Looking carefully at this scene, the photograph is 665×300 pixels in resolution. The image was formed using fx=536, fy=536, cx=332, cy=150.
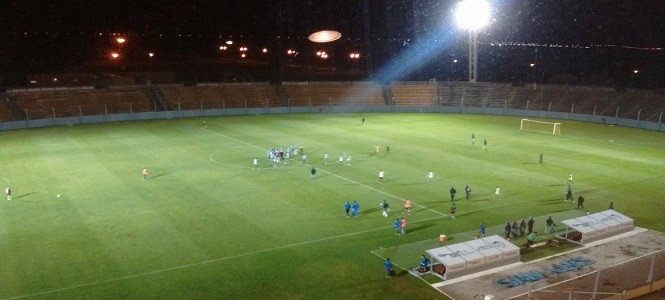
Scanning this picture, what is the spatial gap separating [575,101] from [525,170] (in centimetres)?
3764

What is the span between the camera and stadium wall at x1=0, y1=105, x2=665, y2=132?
60.3 meters

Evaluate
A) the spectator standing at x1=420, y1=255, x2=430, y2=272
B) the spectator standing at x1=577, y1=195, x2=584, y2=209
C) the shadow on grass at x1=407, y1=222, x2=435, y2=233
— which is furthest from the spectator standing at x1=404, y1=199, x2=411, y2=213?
the spectator standing at x1=577, y1=195, x2=584, y2=209

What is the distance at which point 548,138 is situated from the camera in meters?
51.9

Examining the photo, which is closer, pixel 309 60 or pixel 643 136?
pixel 643 136

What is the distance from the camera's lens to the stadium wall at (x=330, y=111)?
60.3 meters

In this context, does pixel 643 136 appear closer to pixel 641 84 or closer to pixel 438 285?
pixel 641 84

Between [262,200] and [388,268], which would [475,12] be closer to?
[262,200]

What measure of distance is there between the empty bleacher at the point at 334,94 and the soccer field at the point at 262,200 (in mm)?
23363

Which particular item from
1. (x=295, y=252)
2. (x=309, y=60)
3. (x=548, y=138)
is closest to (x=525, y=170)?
(x=548, y=138)

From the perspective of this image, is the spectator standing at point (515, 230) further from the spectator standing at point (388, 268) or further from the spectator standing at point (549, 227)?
the spectator standing at point (388, 268)

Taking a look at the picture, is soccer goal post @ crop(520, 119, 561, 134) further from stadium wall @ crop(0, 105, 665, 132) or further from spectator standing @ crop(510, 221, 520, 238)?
spectator standing @ crop(510, 221, 520, 238)

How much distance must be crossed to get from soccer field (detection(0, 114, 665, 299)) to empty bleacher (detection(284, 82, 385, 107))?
23.4 meters

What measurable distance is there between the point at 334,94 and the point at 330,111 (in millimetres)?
5541

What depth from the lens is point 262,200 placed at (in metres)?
29.9
